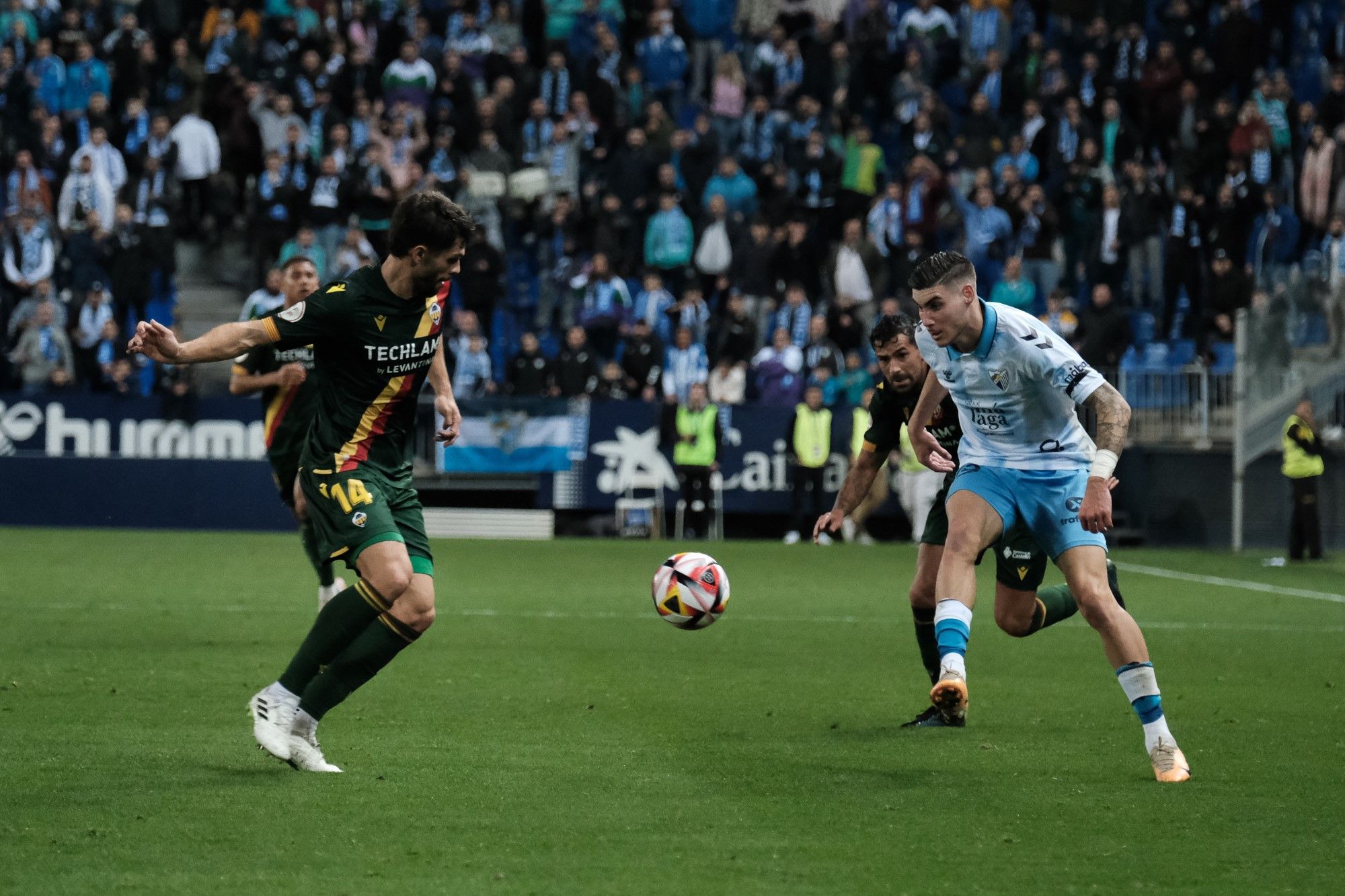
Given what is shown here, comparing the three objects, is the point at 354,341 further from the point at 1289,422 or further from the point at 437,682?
the point at 1289,422

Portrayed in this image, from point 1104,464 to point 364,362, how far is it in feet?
9.71

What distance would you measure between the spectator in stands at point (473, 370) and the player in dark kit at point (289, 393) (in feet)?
38.0

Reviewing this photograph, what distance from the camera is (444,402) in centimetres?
789

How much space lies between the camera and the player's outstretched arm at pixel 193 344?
6.36m

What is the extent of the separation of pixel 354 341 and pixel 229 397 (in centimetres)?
1710

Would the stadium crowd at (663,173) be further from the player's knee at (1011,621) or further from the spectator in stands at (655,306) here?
the player's knee at (1011,621)

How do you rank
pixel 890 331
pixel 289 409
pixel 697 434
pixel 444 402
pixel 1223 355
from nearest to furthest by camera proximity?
pixel 444 402, pixel 890 331, pixel 289 409, pixel 697 434, pixel 1223 355

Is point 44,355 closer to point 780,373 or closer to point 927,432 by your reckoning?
point 780,373

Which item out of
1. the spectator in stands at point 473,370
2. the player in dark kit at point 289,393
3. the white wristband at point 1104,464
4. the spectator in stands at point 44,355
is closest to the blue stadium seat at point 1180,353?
the spectator in stands at point 473,370

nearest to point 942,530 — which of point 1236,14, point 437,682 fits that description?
point 437,682

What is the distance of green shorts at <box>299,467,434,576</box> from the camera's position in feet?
22.7

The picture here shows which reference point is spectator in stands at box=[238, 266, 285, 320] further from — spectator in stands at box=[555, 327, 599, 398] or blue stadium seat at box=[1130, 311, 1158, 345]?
blue stadium seat at box=[1130, 311, 1158, 345]

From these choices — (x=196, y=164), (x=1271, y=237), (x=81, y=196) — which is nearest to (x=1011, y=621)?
(x=1271, y=237)

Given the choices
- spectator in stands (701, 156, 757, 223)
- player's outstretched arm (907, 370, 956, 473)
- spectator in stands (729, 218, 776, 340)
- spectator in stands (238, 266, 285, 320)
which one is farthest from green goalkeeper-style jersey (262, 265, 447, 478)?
spectator in stands (701, 156, 757, 223)
